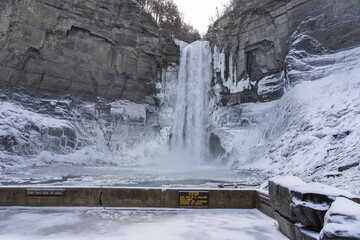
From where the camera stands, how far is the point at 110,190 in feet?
18.7

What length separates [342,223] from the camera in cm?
233

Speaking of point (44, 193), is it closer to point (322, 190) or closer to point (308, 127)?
point (322, 190)

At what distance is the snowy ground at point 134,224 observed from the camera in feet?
12.9

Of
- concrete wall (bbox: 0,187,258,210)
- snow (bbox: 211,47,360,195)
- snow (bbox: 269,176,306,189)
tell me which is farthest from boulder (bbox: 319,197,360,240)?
snow (bbox: 211,47,360,195)

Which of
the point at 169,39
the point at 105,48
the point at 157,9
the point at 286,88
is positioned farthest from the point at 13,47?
the point at 286,88

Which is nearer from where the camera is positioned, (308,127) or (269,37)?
(308,127)

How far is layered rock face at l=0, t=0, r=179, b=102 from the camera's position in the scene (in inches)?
864

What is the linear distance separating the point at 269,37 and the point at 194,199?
876 inches

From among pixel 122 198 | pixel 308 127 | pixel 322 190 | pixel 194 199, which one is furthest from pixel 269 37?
pixel 322 190

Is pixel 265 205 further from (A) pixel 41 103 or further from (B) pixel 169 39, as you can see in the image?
(B) pixel 169 39

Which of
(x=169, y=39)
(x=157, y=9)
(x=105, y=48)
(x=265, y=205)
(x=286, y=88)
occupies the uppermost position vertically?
(x=157, y=9)

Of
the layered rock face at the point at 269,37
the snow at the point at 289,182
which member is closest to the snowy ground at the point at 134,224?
the snow at the point at 289,182

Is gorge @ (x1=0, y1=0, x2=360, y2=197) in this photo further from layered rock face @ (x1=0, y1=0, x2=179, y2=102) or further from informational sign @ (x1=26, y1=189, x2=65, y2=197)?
informational sign @ (x1=26, y1=189, x2=65, y2=197)

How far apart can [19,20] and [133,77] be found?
37.6 ft
